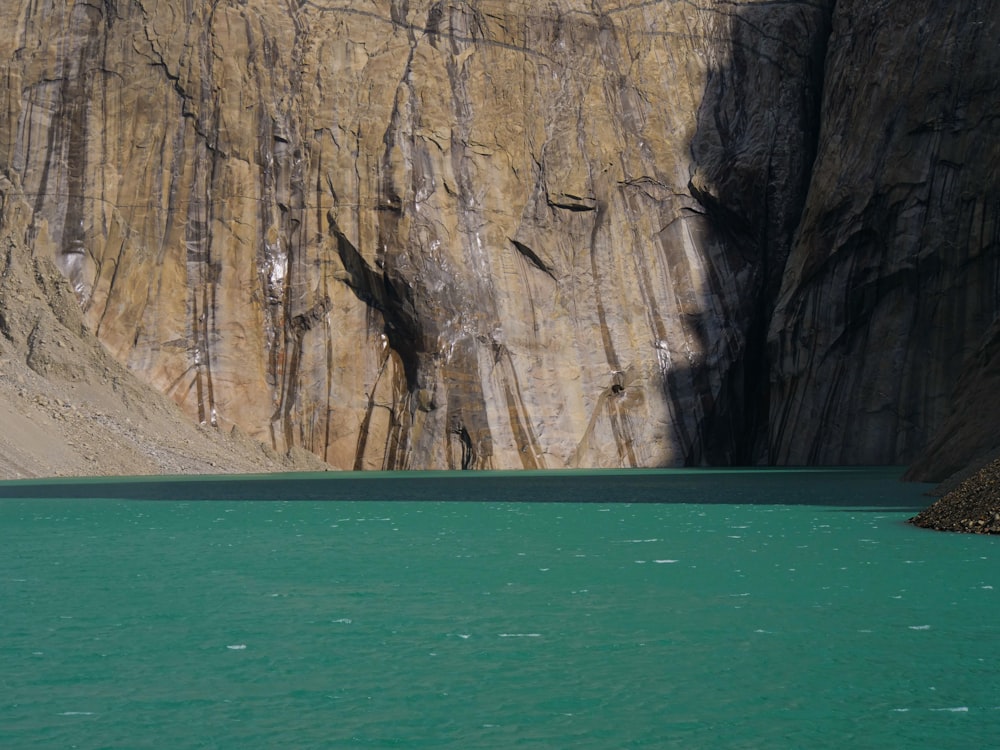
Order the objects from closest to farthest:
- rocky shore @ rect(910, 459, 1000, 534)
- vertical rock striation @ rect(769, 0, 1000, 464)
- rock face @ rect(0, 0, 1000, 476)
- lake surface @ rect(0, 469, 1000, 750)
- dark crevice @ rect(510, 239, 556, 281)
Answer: lake surface @ rect(0, 469, 1000, 750) → rocky shore @ rect(910, 459, 1000, 534) → vertical rock striation @ rect(769, 0, 1000, 464) → rock face @ rect(0, 0, 1000, 476) → dark crevice @ rect(510, 239, 556, 281)

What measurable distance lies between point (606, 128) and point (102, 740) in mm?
50244

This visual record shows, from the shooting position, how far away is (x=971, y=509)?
585 inches

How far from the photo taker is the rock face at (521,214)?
155 feet

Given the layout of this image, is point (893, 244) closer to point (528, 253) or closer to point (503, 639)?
point (528, 253)

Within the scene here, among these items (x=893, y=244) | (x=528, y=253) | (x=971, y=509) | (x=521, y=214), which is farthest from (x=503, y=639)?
(x=521, y=214)

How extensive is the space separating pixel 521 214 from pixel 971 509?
38.8 meters

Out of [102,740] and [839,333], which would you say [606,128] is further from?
[102,740]

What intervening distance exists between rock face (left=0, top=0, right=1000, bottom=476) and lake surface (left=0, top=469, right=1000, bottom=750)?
110ft

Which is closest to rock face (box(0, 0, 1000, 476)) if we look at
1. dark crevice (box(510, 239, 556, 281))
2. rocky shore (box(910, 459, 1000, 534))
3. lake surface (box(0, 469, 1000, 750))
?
dark crevice (box(510, 239, 556, 281))

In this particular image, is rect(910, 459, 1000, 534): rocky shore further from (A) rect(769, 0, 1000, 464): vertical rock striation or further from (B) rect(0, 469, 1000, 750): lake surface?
(A) rect(769, 0, 1000, 464): vertical rock striation

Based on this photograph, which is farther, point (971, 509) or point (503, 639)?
point (971, 509)

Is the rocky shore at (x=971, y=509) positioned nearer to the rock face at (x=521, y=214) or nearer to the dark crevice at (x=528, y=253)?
the rock face at (x=521, y=214)

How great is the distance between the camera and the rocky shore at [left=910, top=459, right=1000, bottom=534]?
14422mm

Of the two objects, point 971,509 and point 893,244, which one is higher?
point 893,244
